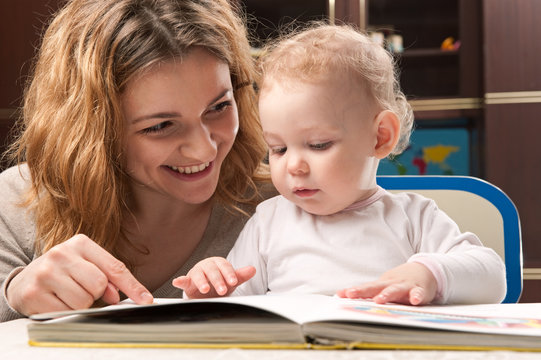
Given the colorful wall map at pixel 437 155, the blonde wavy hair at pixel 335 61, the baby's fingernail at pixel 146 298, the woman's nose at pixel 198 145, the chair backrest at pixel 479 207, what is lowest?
the colorful wall map at pixel 437 155

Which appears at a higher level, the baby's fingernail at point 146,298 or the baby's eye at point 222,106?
the baby's eye at point 222,106

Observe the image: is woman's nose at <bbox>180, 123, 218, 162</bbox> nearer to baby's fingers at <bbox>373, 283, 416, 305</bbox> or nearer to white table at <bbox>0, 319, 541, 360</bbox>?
baby's fingers at <bbox>373, 283, 416, 305</bbox>

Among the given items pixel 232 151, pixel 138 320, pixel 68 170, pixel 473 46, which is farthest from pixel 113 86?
pixel 473 46

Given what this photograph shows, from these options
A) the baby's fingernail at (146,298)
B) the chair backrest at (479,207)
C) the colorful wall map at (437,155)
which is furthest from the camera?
the colorful wall map at (437,155)

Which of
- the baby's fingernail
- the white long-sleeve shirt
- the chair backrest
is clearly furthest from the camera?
the chair backrest

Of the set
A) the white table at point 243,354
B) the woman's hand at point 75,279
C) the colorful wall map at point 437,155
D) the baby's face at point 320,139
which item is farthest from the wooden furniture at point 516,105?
the white table at point 243,354

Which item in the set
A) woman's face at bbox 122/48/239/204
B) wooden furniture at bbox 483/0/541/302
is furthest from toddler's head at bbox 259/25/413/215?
wooden furniture at bbox 483/0/541/302

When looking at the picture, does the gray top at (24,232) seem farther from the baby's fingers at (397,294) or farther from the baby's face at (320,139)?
the baby's fingers at (397,294)

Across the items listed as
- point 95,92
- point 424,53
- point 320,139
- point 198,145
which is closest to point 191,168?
point 198,145

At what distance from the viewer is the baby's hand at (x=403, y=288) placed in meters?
0.86

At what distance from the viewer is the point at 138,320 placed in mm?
684

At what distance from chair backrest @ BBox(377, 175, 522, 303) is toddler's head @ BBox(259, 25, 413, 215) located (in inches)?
12.5

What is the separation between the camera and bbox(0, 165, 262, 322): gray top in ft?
4.32

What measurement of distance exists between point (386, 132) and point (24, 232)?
765 mm
